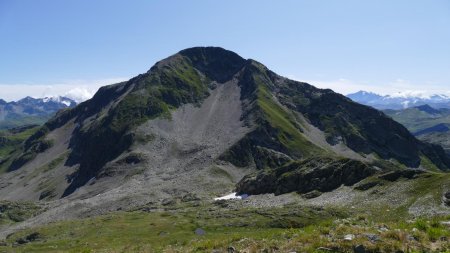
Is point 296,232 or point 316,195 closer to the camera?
point 296,232

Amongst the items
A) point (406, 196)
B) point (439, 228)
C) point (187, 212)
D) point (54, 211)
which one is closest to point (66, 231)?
point (187, 212)

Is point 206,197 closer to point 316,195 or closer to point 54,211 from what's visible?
point 316,195

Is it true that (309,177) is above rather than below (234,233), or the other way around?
below

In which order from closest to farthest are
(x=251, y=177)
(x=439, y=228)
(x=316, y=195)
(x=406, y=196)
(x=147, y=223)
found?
(x=439, y=228)
(x=406, y=196)
(x=147, y=223)
(x=316, y=195)
(x=251, y=177)

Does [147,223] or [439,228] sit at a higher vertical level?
[439,228]

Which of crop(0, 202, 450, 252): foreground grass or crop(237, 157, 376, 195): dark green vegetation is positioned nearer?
crop(0, 202, 450, 252): foreground grass

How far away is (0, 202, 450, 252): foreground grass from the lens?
70.4 ft

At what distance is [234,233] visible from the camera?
55.8 m

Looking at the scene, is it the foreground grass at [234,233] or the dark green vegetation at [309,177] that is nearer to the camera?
the foreground grass at [234,233]

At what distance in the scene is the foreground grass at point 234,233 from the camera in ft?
70.4

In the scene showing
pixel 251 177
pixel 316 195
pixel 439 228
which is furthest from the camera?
pixel 251 177

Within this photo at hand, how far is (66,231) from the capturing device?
111312 millimetres

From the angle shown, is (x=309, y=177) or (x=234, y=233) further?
(x=309, y=177)

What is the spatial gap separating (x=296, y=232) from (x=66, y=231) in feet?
326
